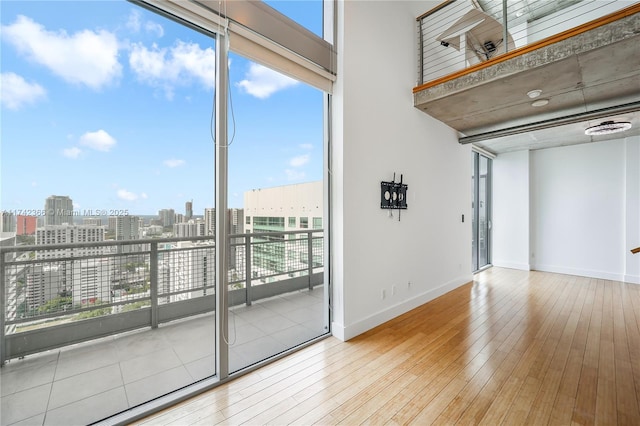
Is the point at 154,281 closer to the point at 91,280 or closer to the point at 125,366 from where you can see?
the point at 91,280

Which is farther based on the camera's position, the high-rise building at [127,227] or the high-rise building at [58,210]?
the high-rise building at [127,227]

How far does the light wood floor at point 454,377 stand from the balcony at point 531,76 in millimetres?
2746

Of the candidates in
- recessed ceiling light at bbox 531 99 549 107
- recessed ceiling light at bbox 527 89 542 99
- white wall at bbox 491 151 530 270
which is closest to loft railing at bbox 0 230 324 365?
recessed ceiling light at bbox 527 89 542 99

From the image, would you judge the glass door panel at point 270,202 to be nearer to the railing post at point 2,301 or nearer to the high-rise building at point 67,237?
the high-rise building at point 67,237

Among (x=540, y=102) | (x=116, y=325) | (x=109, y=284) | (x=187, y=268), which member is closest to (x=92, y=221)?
(x=109, y=284)

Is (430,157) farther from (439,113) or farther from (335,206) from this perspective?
(335,206)

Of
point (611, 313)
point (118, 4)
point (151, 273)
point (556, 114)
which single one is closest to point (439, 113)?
point (556, 114)

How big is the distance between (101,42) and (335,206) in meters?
2.22

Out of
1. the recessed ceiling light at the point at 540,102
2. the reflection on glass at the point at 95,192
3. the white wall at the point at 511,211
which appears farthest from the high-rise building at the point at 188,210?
the white wall at the point at 511,211

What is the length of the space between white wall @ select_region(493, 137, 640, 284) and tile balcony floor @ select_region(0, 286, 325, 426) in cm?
559

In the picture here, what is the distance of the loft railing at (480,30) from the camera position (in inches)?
112

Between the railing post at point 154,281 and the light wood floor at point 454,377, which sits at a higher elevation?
the railing post at point 154,281

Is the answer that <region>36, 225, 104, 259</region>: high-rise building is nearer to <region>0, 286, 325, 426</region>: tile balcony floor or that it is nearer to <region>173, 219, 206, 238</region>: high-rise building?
<region>173, 219, 206, 238</region>: high-rise building

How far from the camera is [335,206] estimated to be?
2848mm
